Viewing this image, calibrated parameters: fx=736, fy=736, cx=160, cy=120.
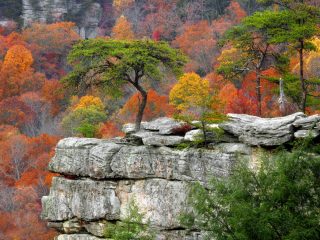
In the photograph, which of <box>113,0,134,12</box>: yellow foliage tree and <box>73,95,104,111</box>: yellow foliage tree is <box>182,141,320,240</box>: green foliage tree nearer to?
<box>73,95,104,111</box>: yellow foliage tree

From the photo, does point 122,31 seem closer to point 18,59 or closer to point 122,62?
point 18,59

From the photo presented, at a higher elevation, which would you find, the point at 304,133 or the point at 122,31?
the point at 304,133

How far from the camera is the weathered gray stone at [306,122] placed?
22359mm

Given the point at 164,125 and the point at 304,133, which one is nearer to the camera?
the point at 304,133

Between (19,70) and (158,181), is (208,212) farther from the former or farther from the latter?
(19,70)

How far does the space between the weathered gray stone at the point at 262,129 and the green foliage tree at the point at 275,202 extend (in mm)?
3424

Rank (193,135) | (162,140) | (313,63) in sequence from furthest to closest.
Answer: (313,63), (162,140), (193,135)

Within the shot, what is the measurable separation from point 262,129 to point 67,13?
2892 inches

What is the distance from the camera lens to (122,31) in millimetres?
91750

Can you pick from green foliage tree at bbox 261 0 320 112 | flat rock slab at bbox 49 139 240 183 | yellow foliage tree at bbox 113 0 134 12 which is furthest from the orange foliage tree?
yellow foliage tree at bbox 113 0 134 12

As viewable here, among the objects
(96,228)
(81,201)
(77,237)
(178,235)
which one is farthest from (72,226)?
(178,235)

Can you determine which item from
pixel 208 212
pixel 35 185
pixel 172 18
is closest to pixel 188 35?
pixel 172 18

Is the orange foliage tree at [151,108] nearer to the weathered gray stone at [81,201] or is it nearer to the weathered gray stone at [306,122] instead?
the weathered gray stone at [81,201]

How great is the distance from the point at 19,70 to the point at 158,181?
54308 mm
